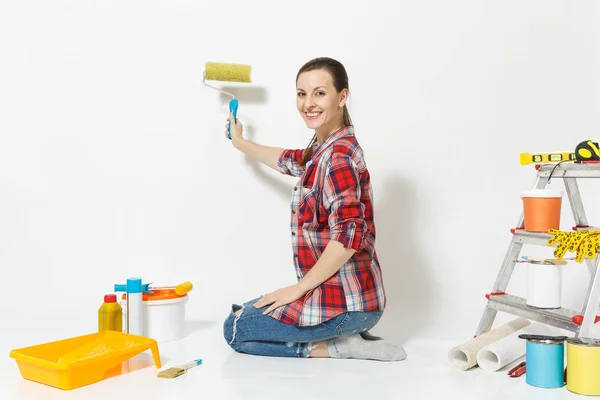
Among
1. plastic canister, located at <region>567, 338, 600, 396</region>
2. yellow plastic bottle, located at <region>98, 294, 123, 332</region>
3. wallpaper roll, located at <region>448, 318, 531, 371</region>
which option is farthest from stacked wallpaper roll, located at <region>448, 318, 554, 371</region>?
yellow plastic bottle, located at <region>98, 294, 123, 332</region>

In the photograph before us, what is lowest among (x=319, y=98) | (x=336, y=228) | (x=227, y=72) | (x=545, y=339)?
(x=545, y=339)

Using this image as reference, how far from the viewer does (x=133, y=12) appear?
8.02 feet

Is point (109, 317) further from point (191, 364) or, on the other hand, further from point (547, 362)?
point (547, 362)

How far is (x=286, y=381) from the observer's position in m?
1.73

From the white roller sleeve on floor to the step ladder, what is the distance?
0.08 metres

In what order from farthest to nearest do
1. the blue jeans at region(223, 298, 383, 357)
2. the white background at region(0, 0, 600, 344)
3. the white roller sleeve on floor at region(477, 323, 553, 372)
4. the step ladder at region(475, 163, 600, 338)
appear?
the white background at region(0, 0, 600, 344)
the blue jeans at region(223, 298, 383, 357)
the white roller sleeve on floor at region(477, 323, 553, 372)
the step ladder at region(475, 163, 600, 338)

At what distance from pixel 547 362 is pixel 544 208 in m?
0.47

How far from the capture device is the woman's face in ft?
6.63

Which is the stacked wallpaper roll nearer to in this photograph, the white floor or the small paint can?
the white floor

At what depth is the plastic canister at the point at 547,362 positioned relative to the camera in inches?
66.2

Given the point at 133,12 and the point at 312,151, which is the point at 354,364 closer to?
the point at 312,151

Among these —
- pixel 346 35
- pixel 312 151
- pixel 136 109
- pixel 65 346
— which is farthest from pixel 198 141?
pixel 65 346

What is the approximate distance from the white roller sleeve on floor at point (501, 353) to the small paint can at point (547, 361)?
131 mm

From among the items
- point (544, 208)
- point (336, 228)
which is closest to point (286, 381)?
point (336, 228)
